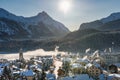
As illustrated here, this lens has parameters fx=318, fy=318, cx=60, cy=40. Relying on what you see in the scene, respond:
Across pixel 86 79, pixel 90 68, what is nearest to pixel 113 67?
pixel 90 68

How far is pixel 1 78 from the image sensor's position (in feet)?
333

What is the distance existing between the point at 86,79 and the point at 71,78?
3792 millimetres

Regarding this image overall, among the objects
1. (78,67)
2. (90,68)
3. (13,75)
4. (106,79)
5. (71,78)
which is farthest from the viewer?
(13,75)

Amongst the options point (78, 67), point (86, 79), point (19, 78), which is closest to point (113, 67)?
point (78, 67)

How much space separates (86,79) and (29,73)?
32.8m

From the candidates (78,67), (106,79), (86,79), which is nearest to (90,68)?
(78,67)

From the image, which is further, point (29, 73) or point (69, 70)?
point (29, 73)

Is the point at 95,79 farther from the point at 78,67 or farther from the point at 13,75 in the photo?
the point at 13,75

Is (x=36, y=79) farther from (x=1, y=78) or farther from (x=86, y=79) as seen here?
(x=86, y=79)

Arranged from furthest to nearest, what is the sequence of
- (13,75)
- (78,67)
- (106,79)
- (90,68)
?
(13,75) < (90,68) < (78,67) < (106,79)

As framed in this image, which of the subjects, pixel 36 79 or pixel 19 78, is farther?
pixel 19 78

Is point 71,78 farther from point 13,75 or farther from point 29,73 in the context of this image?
point 13,75

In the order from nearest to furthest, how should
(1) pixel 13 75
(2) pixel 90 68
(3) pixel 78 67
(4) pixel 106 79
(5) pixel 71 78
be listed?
(5) pixel 71 78, (4) pixel 106 79, (3) pixel 78 67, (2) pixel 90 68, (1) pixel 13 75

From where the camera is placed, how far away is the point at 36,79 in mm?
95375
